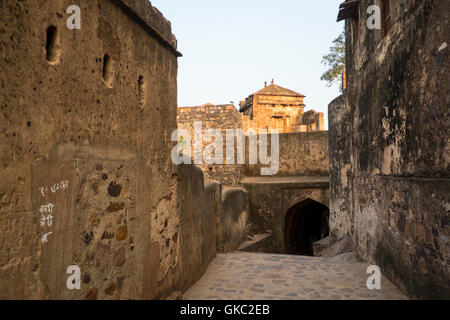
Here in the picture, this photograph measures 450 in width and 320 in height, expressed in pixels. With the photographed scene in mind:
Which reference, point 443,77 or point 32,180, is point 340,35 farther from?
point 32,180

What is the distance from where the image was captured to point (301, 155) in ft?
48.0

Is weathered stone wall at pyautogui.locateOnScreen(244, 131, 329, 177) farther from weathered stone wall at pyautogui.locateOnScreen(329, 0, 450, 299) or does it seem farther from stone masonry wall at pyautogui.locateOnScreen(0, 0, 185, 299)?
stone masonry wall at pyautogui.locateOnScreen(0, 0, 185, 299)

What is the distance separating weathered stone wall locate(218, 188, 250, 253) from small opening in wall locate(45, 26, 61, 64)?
6.00 m

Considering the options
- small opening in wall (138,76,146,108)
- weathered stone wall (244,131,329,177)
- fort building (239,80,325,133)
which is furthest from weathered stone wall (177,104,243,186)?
fort building (239,80,325,133)

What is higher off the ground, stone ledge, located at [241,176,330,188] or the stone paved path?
stone ledge, located at [241,176,330,188]

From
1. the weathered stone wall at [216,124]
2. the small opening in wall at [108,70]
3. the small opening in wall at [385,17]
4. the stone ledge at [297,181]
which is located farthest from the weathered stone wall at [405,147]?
the weathered stone wall at [216,124]

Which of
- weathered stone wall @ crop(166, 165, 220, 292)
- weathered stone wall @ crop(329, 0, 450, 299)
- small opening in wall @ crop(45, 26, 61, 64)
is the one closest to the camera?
small opening in wall @ crop(45, 26, 61, 64)

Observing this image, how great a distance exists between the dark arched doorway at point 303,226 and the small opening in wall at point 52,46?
11880mm

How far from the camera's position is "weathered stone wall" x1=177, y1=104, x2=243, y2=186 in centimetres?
1309

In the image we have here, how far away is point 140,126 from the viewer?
310 cm

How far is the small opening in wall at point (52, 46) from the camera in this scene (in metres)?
2.03

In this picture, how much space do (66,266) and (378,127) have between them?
4.82 metres
